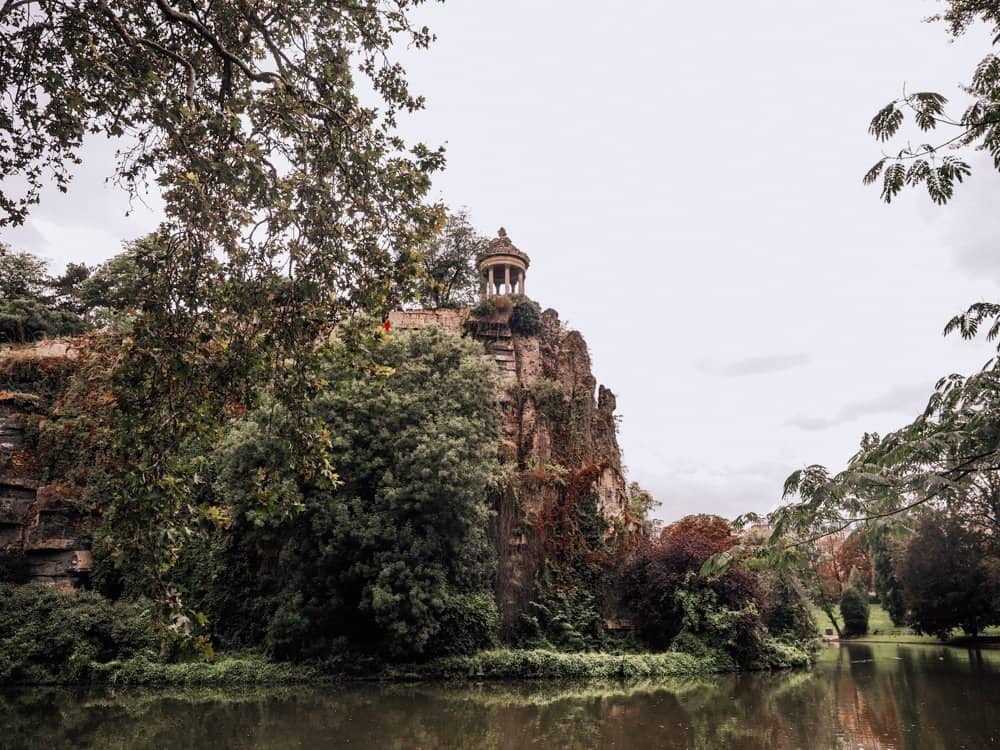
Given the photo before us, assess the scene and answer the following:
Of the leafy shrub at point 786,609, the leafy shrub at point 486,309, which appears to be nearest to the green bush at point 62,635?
the leafy shrub at point 486,309

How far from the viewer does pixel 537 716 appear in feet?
39.3

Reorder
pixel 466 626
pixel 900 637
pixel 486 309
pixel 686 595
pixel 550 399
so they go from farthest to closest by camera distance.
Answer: pixel 900 637 → pixel 486 309 → pixel 550 399 → pixel 686 595 → pixel 466 626

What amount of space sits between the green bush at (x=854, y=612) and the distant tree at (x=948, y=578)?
8183 millimetres

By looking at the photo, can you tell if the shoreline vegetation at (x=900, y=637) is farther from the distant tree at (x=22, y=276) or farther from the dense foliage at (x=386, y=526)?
the distant tree at (x=22, y=276)

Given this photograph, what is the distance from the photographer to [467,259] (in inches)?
1229

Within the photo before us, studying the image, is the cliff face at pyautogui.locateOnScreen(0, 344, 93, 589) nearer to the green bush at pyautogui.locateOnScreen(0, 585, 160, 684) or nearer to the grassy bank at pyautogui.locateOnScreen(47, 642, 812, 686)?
the green bush at pyautogui.locateOnScreen(0, 585, 160, 684)

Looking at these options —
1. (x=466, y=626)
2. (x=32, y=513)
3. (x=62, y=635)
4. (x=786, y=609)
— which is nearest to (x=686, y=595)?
(x=786, y=609)

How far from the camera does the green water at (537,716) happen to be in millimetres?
9742

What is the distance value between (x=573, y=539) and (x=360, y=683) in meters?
7.99

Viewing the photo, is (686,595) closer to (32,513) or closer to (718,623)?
(718,623)

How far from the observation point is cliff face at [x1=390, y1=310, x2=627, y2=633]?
20.4 m

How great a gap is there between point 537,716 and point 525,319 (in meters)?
15.9

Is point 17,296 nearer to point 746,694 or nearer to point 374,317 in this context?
point 374,317

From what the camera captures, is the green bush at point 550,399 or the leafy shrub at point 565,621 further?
the green bush at point 550,399
